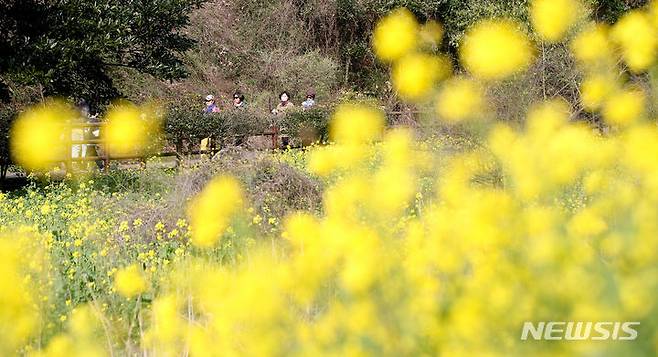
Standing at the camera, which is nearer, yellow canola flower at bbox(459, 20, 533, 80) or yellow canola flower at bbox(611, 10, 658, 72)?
yellow canola flower at bbox(459, 20, 533, 80)

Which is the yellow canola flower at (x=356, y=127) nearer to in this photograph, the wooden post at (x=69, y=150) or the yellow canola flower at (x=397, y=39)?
the yellow canola flower at (x=397, y=39)

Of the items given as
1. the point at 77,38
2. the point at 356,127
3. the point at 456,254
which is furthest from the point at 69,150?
the point at 456,254

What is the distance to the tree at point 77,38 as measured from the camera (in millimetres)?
9461

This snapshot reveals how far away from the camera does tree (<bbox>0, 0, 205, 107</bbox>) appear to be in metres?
9.46

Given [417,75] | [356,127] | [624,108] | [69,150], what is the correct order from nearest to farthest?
[417,75], [356,127], [624,108], [69,150]

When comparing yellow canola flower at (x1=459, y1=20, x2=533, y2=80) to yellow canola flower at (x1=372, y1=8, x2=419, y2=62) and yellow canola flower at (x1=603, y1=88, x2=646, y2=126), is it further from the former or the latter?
yellow canola flower at (x1=603, y1=88, x2=646, y2=126)

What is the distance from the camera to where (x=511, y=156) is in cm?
213

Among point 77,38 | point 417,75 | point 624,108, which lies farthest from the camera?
point 77,38

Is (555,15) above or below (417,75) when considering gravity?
above

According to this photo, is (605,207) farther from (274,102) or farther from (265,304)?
(274,102)

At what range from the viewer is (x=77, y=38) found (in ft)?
32.6

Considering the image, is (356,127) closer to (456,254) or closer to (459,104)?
(459,104)

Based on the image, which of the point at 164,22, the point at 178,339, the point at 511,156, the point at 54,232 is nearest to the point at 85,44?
the point at 164,22

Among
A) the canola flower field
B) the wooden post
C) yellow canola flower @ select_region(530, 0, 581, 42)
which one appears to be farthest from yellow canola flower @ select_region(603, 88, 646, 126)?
the wooden post
